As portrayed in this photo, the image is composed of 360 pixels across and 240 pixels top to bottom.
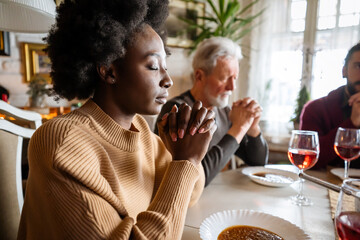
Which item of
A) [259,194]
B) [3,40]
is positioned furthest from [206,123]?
[3,40]

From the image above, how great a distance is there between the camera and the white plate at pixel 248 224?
64cm

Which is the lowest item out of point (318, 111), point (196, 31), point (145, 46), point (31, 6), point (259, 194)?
point (259, 194)

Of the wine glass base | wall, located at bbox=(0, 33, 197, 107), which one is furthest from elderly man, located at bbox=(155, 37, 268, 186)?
wall, located at bbox=(0, 33, 197, 107)

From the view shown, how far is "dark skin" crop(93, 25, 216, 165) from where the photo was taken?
2.32 ft

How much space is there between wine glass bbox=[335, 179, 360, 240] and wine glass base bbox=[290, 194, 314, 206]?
0.46m

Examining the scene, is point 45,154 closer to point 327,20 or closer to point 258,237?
point 258,237

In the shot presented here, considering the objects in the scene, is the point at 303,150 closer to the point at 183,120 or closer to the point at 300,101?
the point at 183,120

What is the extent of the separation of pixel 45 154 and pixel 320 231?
2.50ft

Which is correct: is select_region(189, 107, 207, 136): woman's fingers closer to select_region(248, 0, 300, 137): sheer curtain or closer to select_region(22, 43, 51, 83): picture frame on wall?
select_region(22, 43, 51, 83): picture frame on wall

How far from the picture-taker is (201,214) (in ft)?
2.64

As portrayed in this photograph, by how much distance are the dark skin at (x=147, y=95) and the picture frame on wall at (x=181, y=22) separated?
268 cm

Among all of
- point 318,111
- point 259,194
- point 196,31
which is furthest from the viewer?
point 196,31

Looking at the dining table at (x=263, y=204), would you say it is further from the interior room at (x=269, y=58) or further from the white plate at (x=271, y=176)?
the interior room at (x=269, y=58)

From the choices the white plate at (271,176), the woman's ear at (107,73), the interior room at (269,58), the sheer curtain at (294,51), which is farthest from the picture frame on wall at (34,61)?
the sheer curtain at (294,51)
